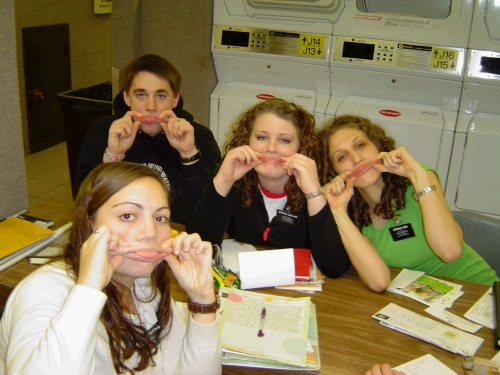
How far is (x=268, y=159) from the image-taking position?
2072 millimetres

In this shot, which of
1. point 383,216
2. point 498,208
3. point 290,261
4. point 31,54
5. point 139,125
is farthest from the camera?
point 31,54

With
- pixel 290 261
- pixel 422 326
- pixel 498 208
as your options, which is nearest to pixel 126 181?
pixel 290 261

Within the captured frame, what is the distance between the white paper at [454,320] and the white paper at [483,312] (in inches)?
1.2

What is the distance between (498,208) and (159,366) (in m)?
2.66

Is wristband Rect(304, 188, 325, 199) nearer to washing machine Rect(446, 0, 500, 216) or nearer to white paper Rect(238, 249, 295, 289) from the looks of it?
white paper Rect(238, 249, 295, 289)

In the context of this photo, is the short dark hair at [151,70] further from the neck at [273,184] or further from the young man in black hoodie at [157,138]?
the neck at [273,184]

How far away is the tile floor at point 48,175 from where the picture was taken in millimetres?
4555

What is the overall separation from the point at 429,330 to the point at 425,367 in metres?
Answer: 0.18

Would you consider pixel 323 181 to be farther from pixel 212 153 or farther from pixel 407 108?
pixel 407 108

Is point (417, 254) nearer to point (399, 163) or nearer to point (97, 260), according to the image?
point (399, 163)

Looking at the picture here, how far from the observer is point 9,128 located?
226cm

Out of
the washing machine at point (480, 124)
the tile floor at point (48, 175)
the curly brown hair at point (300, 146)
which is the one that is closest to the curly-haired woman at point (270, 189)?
the curly brown hair at point (300, 146)

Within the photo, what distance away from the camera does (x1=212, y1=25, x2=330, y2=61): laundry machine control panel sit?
346cm

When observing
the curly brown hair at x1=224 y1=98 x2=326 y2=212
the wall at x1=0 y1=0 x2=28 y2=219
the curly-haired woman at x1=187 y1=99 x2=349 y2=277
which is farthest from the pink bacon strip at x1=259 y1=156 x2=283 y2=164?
the wall at x1=0 y1=0 x2=28 y2=219
